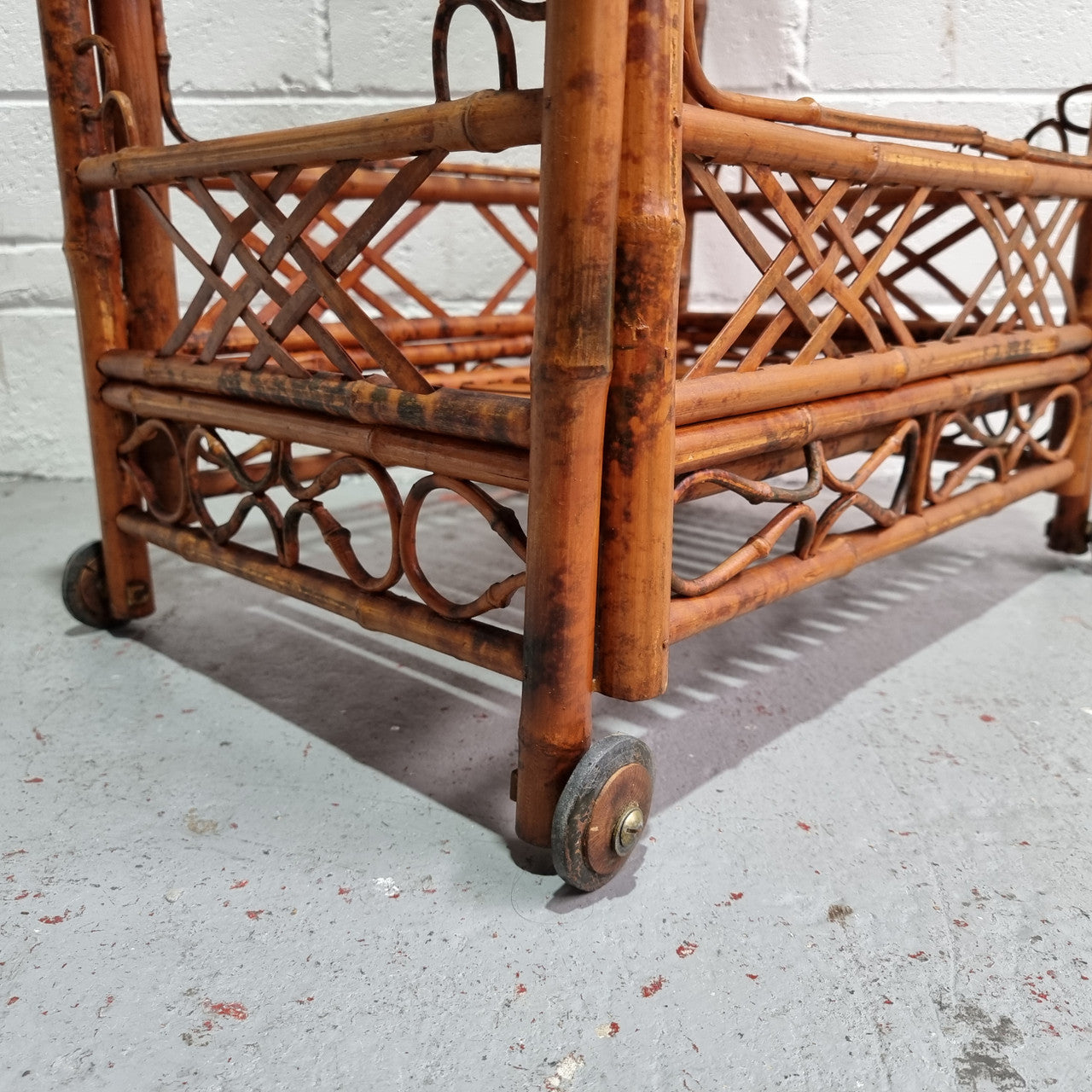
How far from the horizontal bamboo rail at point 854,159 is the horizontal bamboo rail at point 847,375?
22cm

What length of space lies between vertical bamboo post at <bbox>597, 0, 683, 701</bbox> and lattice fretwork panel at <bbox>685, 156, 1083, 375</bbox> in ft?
0.38

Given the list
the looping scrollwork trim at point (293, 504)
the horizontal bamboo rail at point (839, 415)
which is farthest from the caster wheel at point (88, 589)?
the horizontal bamboo rail at point (839, 415)

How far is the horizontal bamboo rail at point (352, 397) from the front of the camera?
104 centimetres

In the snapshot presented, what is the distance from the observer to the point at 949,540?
93.1 inches

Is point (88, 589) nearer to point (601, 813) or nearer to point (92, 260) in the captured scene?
point (92, 260)

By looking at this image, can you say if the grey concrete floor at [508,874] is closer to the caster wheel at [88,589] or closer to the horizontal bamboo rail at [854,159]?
the caster wheel at [88,589]

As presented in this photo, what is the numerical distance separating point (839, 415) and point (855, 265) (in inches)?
8.3

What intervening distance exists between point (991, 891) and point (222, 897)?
79 cm

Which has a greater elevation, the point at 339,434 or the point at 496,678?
the point at 339,434

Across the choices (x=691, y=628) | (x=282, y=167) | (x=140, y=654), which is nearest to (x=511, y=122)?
(x=282, y=167)

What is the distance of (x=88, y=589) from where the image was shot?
1.73 m

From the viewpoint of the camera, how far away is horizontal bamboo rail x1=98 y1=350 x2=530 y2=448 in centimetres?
104

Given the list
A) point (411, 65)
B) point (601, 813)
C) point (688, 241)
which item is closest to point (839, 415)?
point (601, 813)

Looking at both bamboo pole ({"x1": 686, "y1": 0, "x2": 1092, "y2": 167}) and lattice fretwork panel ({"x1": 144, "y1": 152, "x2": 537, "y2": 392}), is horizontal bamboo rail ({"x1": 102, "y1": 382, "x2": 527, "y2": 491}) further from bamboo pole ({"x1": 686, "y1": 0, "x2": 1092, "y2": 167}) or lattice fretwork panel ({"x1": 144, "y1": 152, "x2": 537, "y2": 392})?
bamboo pole ({"x1": 686, "y1": 0, "x2": 1092, "y2": 167})
